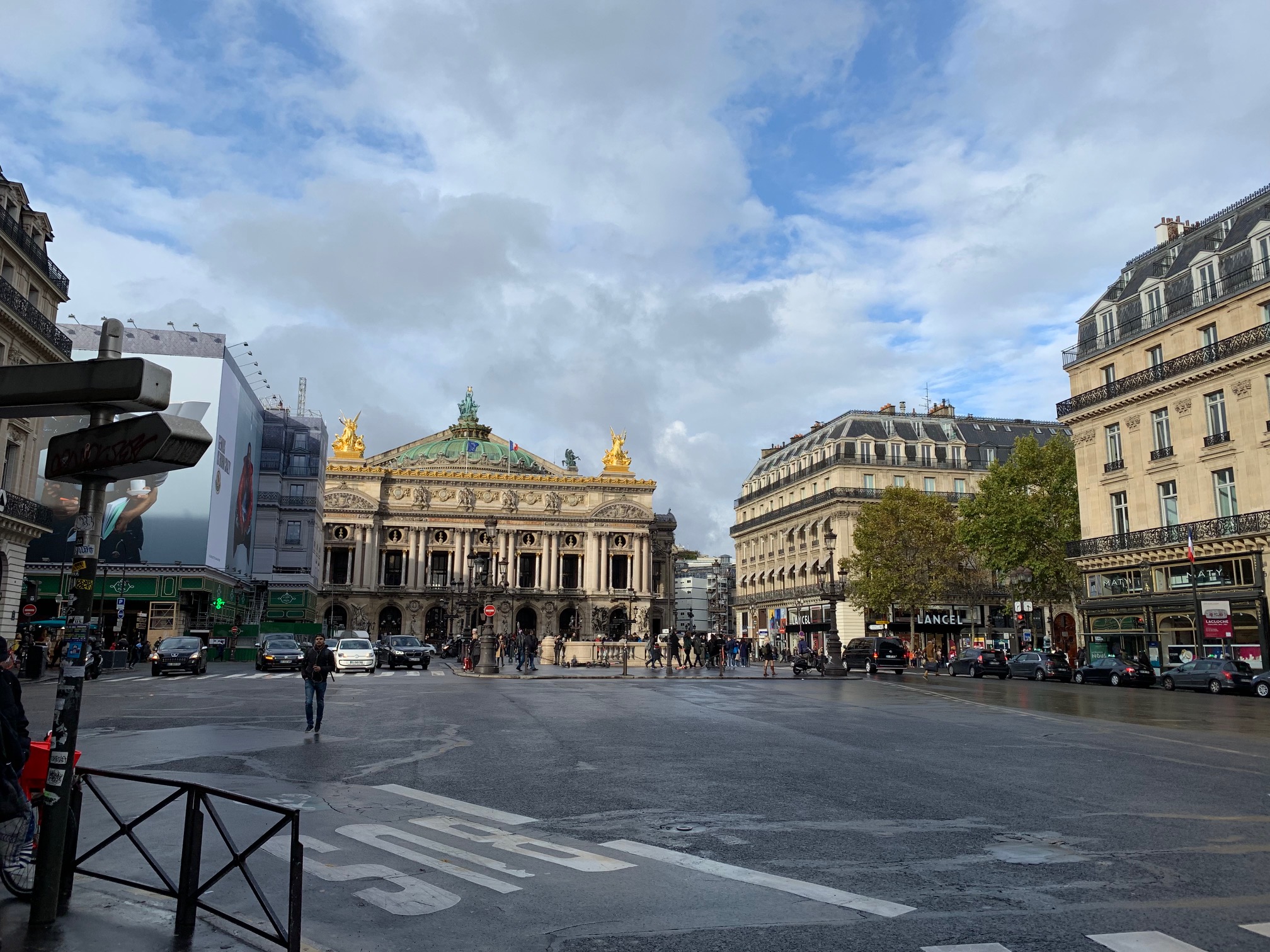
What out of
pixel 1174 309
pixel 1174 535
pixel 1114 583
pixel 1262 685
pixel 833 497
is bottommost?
pixel 1262 685

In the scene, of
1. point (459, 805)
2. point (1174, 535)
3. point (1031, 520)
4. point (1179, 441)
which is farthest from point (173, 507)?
point (459, 805)

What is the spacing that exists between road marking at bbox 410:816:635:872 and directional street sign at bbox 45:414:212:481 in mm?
3758

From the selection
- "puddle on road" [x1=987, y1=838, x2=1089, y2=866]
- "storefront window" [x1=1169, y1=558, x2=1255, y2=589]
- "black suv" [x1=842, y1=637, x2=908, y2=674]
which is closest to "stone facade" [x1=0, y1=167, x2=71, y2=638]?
"black suv" [x1=842, y1=637, x2=908, y2=674]

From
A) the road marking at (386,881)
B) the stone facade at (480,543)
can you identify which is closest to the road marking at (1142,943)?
A: the road marking at (386,881)

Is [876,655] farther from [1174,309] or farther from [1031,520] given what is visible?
[1174,309]

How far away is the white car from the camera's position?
3953cm

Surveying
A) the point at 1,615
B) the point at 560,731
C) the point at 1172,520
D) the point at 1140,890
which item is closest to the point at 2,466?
the point at 1,615

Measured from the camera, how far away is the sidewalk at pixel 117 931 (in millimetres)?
5039

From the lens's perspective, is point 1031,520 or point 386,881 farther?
point 1031,520

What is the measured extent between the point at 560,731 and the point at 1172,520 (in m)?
32.9

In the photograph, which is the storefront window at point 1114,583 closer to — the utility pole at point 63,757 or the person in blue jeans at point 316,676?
the person in blue jeans at point 316,676

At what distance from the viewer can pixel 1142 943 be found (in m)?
5.18

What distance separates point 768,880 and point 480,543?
103970 millimetres

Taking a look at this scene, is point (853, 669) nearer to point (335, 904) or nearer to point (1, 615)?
point (1, 615)
